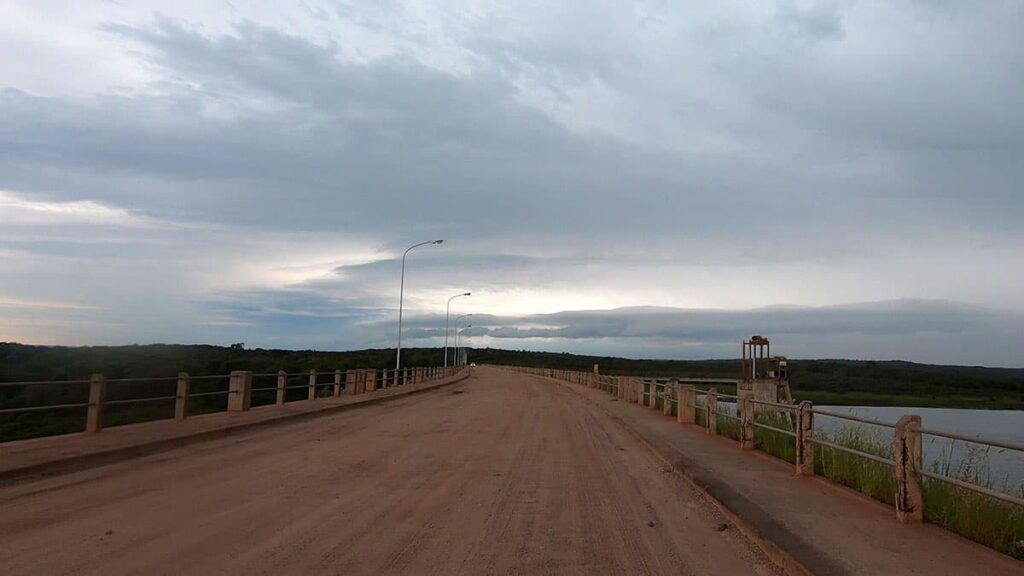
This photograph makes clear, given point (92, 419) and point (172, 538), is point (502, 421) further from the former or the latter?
point (172, 538)

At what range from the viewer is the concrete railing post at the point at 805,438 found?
11.7 m

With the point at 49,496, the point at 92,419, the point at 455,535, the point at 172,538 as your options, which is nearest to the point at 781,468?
the point at 455,535

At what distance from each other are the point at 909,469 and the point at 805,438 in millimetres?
3176

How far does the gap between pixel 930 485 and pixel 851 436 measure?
4539 mm

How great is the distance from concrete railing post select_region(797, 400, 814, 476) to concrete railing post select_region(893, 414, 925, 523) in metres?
3.02

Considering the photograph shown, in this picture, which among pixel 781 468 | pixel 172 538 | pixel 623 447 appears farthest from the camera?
pixel 623 447

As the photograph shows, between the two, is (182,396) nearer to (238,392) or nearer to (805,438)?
(238,392)

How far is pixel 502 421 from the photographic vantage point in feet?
74.1

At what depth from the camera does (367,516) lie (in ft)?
27.9

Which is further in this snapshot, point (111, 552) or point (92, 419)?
point (92, 419)

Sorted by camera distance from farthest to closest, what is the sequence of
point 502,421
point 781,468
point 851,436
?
point 502,421 → point 851,436 → point 781,468

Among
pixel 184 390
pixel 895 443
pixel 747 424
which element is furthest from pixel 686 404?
pixel 895 443

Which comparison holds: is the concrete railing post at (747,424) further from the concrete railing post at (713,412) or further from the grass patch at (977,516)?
the grass patch at (977,516)

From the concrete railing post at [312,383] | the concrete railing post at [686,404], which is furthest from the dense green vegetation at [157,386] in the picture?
the concrete railing post at [686,404]
